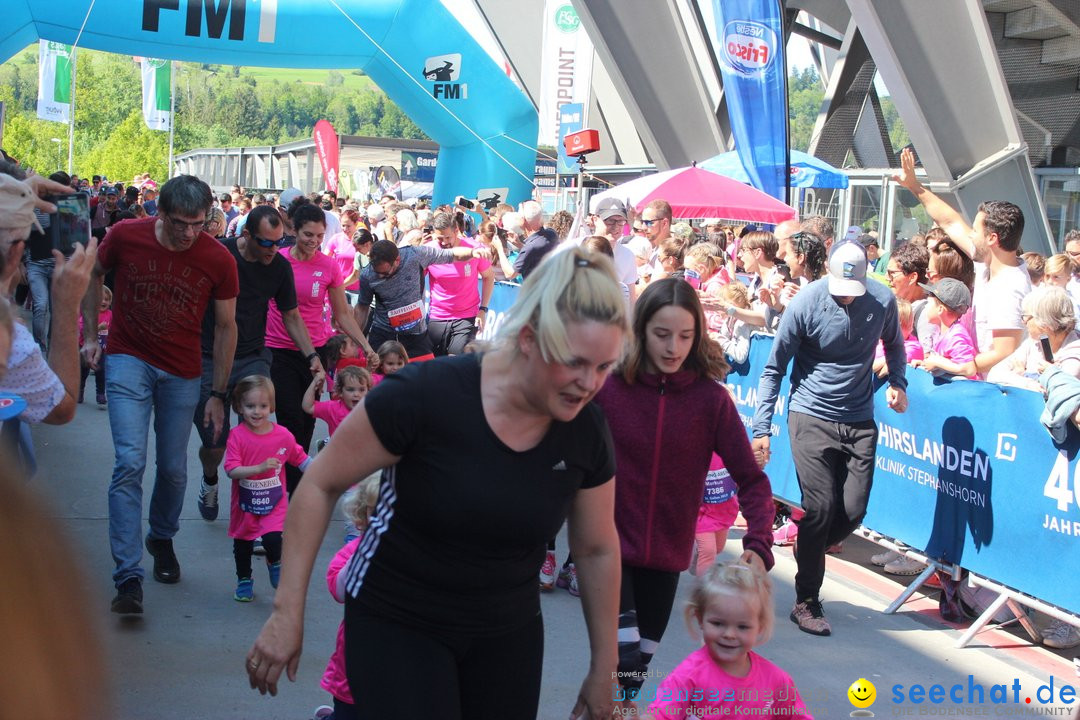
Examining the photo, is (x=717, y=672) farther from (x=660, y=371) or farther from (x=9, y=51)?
(x=9, y=51)

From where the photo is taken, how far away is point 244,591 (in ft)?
19.0

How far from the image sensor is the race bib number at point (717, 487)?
562 cm

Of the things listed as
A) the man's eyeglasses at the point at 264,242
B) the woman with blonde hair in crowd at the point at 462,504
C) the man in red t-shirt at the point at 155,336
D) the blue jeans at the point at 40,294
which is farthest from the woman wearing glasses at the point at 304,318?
the blue jeans at the point at 40,294

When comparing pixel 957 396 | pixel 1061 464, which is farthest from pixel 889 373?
pixel 1061 464

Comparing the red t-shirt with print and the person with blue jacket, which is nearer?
the red t-shirt with print

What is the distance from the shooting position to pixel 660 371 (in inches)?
155

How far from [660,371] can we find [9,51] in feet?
54.2

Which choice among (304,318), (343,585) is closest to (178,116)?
(304,318)

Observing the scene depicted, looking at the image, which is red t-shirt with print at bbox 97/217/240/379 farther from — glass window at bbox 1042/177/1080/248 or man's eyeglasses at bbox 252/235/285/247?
glass window at bbox 1042/177/1080/248

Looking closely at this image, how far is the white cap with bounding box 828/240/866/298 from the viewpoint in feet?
18.2

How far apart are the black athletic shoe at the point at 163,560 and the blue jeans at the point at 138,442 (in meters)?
0.19

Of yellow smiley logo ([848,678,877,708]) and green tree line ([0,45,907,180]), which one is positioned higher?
green tree line ([0,45,907,180])

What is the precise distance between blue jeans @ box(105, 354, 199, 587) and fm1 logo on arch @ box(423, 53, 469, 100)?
15444 millimetres

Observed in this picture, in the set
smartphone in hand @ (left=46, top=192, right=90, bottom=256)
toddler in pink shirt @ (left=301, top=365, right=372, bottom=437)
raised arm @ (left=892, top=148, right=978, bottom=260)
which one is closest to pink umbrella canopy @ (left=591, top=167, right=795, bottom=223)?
raised arm @ (left=892, top=148, right=978, bottom=260)
